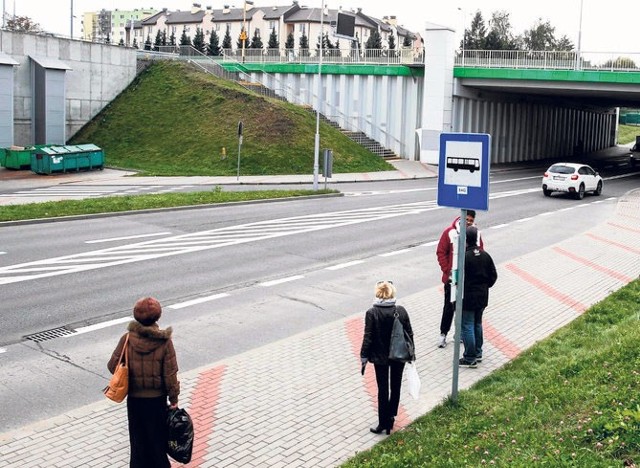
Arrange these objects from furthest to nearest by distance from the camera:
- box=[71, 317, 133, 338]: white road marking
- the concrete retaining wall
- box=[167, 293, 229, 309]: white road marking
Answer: the concrete retaining wall
box=[167, 293, 229, 309]: white road marking
box=[71, 317, 133, 338]: white road marking

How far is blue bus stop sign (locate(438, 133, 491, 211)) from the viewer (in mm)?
7301

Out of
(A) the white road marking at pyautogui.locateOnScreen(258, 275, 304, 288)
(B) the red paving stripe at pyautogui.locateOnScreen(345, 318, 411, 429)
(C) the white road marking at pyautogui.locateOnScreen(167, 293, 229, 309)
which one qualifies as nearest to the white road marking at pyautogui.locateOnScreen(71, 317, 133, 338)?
(C) the white road marking at pyautogui.locateOnScreen(167, 293, 229, 309)

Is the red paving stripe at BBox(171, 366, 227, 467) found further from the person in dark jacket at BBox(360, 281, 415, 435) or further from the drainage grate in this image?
the drainage grate

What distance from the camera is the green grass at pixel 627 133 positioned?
9569cm

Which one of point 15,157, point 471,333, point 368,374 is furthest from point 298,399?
point 15,157

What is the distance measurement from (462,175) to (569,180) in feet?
87.8

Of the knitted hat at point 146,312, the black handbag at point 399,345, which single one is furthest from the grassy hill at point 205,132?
the knitted hat at point 146,312

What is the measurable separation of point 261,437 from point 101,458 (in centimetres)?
144

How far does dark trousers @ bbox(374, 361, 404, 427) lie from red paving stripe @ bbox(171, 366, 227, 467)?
5.34 feet

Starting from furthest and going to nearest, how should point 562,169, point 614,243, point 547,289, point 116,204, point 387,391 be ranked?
1. point 562,169
2. point 116,204
3. point 614,243
4. point 547,289
5. point 387,391

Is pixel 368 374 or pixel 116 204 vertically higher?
pixel 116 204

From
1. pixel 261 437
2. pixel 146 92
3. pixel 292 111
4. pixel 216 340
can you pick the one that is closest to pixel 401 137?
pixel 292 111

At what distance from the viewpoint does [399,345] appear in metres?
7.02

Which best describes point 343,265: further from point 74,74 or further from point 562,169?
point 74,74
